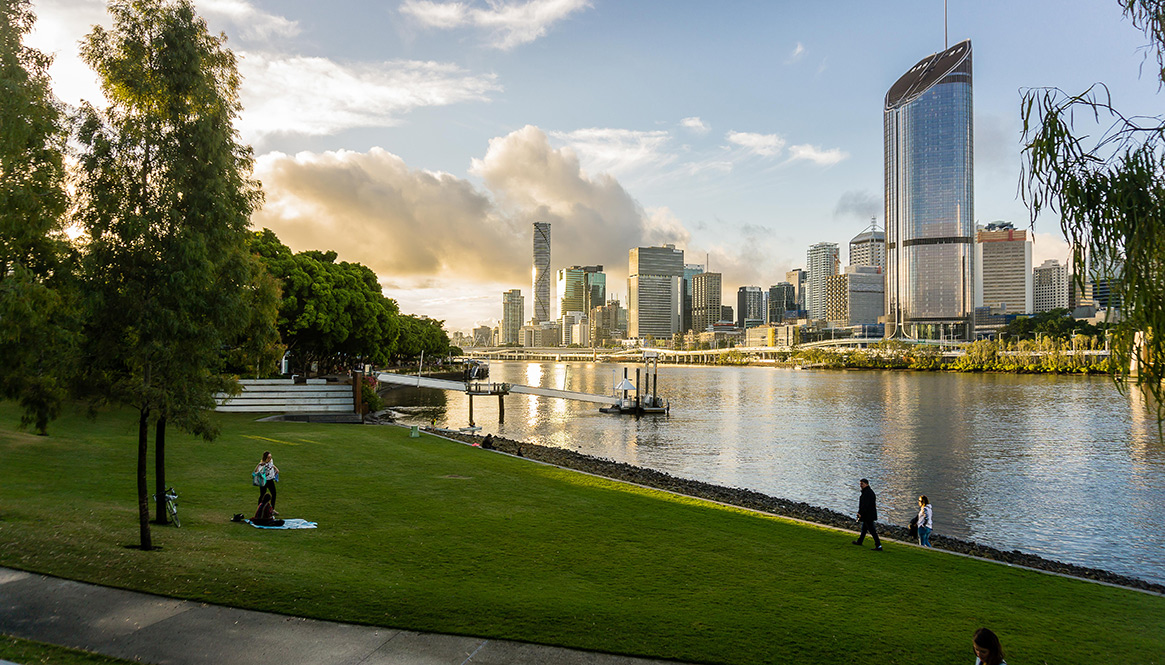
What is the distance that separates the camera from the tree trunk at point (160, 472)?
13257mm

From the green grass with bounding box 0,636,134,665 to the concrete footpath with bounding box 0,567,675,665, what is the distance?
18 centimetres

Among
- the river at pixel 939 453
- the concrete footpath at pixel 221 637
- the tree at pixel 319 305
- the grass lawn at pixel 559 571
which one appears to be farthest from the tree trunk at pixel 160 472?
the tree at pixel 319 305

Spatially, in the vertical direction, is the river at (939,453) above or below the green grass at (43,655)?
below

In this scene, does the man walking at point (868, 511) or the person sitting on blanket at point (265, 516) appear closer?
the person sitting on blanket at point (265, 516)

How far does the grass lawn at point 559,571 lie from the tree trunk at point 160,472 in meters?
0.69

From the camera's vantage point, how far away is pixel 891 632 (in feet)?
37.4

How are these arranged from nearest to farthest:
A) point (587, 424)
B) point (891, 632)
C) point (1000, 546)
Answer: point (891, 632) → point (1000, 546) → point (587, 424)

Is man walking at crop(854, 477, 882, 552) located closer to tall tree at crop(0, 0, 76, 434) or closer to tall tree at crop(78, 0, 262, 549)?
tall tree at crop(78, 0, 262, 549)

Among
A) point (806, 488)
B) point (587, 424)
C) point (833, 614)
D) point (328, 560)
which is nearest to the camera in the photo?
point (833, 614)

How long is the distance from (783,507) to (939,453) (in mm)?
27947

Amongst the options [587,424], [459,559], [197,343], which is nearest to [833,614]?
[459,559]

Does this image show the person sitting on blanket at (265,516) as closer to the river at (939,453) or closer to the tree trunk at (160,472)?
the tree trunk at (160,472)

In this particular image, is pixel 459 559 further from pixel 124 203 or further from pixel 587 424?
pixel 587 424

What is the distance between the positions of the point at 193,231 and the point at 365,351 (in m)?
61.2
